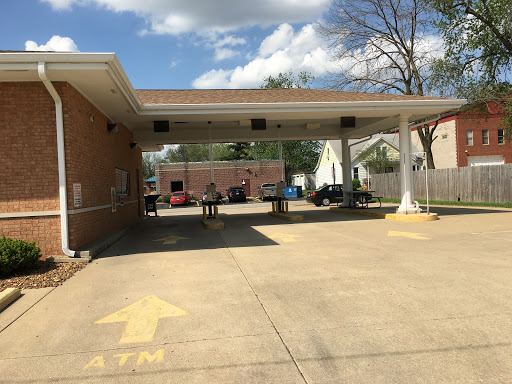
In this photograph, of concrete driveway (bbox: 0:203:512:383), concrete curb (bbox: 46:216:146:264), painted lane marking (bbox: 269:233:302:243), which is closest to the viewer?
concrete driveway (bbox: 0:203:512:383)

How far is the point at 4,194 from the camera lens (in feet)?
25.8

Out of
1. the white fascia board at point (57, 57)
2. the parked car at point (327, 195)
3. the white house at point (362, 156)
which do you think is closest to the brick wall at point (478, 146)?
the white house at point (362, 156)

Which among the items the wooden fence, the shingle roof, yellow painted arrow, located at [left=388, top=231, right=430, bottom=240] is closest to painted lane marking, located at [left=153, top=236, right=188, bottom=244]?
the shingle roof

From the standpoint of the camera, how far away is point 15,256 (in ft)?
21.6

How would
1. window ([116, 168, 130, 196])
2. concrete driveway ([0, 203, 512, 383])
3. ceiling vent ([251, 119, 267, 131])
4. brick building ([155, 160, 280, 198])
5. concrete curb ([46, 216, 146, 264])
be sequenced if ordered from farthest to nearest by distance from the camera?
brick building ([155, 160, 280, 198]), ceiling vent ([251, 119, 267, 131]), window ([116, 168, 130, 196]), concrete curb ([46, 216, 146, 264]), concrete driveway ([0, 203, 512, 383])

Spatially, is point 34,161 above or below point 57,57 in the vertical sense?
below

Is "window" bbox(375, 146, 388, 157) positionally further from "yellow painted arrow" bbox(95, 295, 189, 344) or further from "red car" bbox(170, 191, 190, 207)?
"yellow painted arrow" bbox(95, 295, 189, 344)

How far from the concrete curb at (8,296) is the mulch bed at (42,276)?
0.51 metres

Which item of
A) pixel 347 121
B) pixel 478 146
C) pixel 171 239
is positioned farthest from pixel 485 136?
pixel 171 239

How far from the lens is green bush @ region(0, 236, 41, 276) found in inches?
255

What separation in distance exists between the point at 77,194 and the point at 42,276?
2.21 meters

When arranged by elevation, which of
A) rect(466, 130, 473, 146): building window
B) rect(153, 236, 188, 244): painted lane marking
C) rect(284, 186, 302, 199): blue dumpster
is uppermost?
rect(466, 130, 473, 146): building window

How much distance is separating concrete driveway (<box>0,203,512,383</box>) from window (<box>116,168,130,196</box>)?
18.3 feet

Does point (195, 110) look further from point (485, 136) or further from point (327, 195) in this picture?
point (485, 136)
